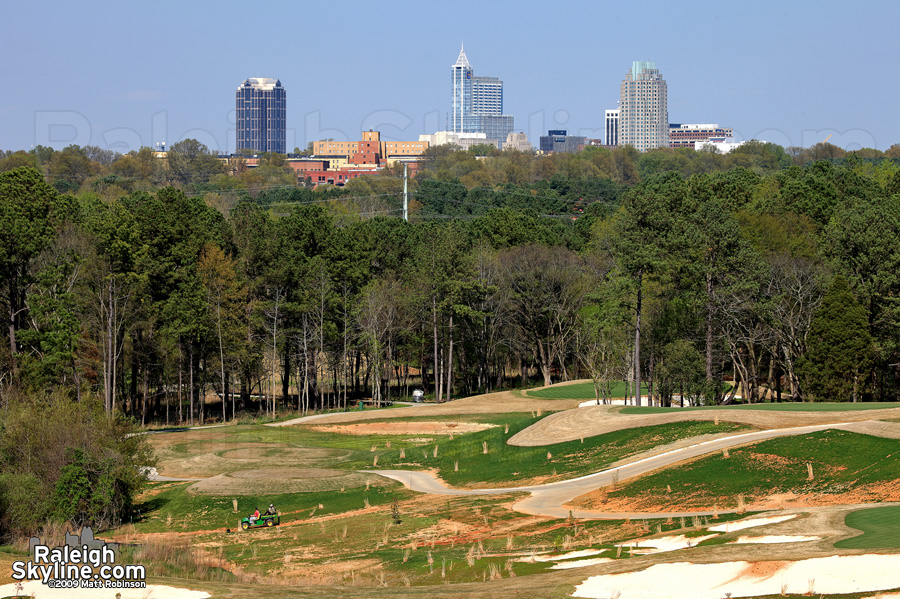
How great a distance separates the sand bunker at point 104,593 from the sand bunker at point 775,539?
45.7 feet

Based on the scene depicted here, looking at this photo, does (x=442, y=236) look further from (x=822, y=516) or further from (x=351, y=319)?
(x=822, y=516)

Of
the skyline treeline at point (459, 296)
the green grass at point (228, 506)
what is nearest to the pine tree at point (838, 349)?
the skyline treeline at point (459, 296)

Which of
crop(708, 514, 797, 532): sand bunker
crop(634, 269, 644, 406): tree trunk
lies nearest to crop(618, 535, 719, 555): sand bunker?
crop(708, 514, 797, 532): sand bunker

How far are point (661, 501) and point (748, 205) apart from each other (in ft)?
178

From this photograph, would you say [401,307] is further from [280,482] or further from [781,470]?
[781,470]

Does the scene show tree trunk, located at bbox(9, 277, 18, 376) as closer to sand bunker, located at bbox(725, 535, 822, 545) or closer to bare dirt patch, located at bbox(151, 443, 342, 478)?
bare dirt patch, located at bbox(151, 443, 342, 478)

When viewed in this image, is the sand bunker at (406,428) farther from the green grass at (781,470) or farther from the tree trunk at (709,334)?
the green grass at (781,470)

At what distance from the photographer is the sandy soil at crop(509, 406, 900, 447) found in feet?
135

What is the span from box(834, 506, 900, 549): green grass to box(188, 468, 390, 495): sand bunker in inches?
930

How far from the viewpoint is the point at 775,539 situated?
24.9m

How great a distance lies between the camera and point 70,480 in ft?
129

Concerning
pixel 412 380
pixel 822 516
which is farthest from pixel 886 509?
pixel 412 380

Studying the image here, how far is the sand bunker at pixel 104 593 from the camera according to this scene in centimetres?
2156

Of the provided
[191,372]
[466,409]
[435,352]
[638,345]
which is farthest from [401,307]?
[638,345]
